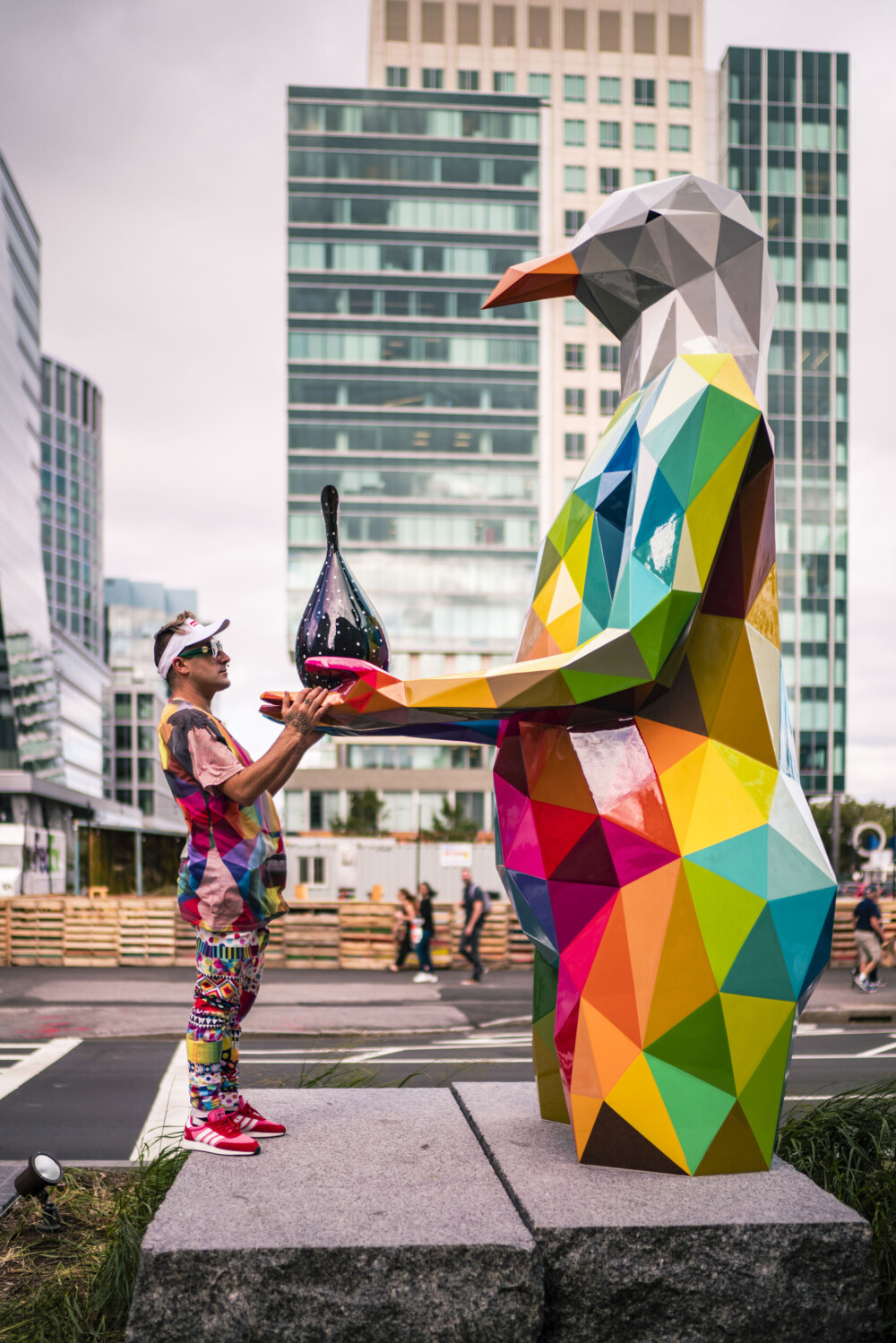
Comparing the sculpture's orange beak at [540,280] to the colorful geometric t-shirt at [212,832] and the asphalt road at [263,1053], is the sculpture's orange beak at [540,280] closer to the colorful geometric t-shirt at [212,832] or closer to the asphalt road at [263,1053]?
the colorful geometric t-shirt at [212,832]

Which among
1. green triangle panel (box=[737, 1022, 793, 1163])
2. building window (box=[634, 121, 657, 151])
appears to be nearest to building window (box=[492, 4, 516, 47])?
building window (box=[634, 121, 657, 151])

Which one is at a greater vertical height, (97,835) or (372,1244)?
(372,1244)

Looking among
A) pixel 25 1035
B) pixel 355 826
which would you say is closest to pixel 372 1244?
pixel 25 1035

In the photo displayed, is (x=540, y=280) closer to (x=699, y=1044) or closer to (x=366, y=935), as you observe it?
(x=699, y=1044)

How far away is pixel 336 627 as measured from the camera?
3559 mm

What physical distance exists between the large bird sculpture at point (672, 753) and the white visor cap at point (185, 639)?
30.5 inches

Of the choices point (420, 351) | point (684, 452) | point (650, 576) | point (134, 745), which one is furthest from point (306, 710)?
point (134, 745)

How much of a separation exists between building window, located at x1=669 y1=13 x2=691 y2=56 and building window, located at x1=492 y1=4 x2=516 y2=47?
12407 mm

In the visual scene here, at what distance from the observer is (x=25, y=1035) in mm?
11828

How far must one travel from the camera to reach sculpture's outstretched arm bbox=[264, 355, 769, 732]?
10.8 ft

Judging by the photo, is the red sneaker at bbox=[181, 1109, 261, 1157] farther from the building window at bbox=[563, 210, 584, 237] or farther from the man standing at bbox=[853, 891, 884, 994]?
the building window at bbox=[563, 210, 584, 237]

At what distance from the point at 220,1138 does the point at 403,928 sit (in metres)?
15.7

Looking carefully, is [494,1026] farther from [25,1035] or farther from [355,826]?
[355,826]

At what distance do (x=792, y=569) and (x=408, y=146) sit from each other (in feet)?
135
